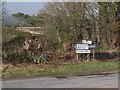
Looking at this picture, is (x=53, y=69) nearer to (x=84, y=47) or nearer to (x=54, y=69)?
(x=54, y=69)

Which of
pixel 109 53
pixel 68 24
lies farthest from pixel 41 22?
pixel 109 53

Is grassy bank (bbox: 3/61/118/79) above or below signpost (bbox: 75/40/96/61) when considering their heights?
below

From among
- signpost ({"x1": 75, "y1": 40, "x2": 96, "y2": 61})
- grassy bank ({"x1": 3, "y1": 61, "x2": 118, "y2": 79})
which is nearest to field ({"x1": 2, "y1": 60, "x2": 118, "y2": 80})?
grassy bank ({"x1": 3, "y1": 61, "x2": 118, "y2": 79})

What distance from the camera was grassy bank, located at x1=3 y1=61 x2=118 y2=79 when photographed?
17.5 metres

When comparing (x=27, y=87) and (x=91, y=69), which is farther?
(x=91, y=69)

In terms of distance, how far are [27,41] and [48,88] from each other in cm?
1129

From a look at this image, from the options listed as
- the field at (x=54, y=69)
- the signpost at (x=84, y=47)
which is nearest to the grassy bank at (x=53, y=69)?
the field at (x=54, y=69)

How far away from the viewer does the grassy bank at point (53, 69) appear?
57.6 feet

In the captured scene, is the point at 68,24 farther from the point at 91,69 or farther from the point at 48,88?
the point at 48,88

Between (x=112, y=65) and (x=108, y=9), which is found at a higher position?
(x=108, y=9)

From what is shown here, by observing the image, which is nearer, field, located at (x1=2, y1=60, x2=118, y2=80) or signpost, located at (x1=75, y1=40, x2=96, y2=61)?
field, located at (x1=2, y1=60, x2=118, y2=80)

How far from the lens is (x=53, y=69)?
1952 centimetres

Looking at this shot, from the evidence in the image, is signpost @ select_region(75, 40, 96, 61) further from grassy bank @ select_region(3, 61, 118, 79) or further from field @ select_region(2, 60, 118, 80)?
grassy bank @ select_region(3, 61, 118, 79)

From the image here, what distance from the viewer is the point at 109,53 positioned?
1079 inches
